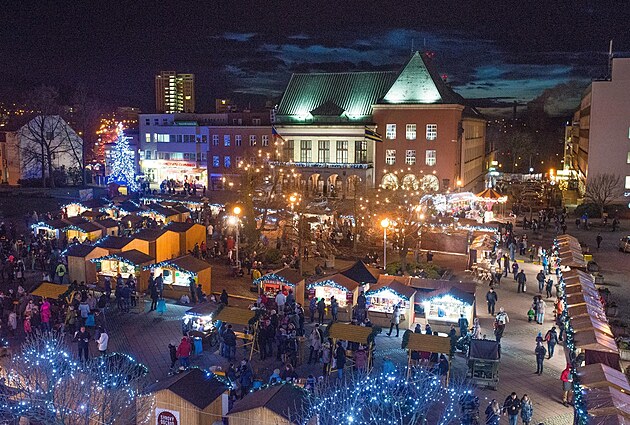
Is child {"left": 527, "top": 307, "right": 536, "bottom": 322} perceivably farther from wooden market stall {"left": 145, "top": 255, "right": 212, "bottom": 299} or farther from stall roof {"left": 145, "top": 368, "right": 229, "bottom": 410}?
stall roof {"left": 145, "top": 368, "right": 229, "bottom": 410}

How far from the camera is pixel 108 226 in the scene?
37156 mm

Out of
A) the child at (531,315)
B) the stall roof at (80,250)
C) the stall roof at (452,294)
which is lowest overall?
the child at (531,315)

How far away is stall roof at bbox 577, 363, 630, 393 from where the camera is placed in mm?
15406

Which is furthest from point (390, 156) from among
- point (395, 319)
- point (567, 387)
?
point (567, 387)

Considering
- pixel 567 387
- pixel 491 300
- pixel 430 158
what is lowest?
pixel 567 387

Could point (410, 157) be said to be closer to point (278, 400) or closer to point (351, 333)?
point (351, 333)

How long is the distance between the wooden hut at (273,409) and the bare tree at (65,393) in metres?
2.22

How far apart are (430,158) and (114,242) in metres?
34.0

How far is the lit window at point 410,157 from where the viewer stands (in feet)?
189

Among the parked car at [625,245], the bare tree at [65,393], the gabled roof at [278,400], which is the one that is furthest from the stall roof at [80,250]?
the parked car at [625,245]

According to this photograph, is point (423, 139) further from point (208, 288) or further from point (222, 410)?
point (222, 410)

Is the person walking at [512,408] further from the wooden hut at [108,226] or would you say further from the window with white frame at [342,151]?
the window with white frame at [342,151]

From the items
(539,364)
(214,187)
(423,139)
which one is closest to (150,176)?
(214,187)

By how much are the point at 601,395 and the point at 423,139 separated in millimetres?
43810
